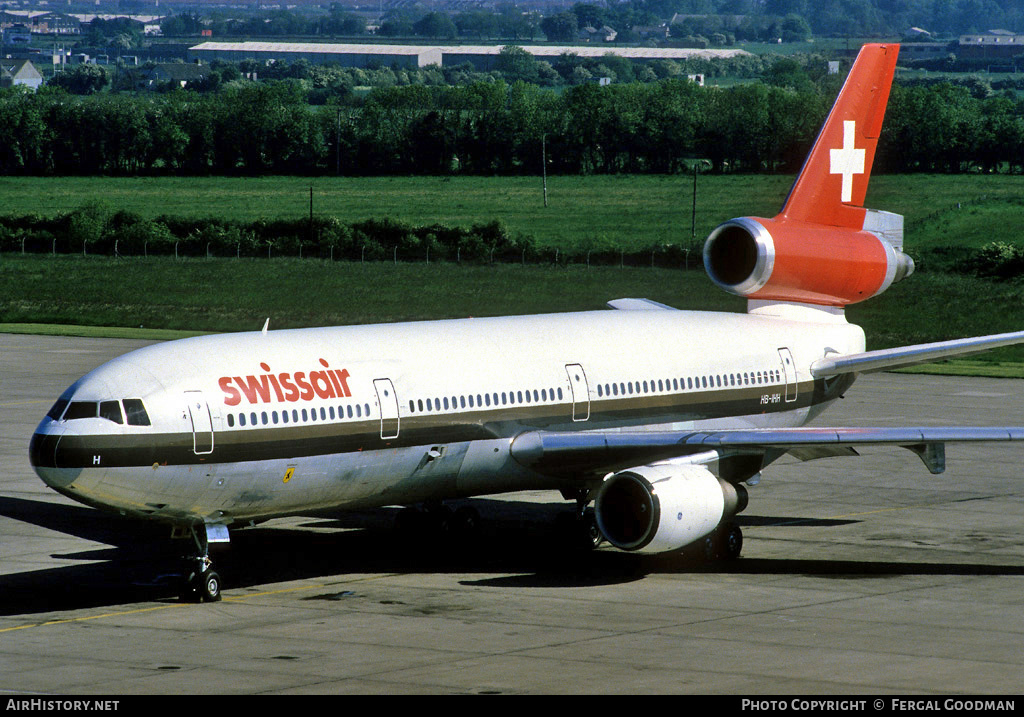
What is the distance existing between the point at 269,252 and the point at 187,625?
81.8 meters

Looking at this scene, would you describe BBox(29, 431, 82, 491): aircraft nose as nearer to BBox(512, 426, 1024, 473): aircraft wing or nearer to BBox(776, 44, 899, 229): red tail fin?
BBox(512, 426, 1024, 473): aircraft wing

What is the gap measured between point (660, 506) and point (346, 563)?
694 cm

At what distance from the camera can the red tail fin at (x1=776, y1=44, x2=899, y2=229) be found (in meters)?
37.3

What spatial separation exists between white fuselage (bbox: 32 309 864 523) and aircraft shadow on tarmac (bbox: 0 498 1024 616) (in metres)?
1.66

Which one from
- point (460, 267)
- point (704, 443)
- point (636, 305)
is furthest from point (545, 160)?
point (704, 443)

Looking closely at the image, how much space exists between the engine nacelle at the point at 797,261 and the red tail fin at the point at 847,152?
1.42 feet

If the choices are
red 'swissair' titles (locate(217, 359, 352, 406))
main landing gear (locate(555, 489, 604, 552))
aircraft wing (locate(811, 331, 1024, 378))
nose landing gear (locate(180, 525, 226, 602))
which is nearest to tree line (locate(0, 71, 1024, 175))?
aircraft wing (locate(811, 331, 1024, 378))

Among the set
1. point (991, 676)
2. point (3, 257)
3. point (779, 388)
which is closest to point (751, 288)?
point (779, 388)

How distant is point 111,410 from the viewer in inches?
1013

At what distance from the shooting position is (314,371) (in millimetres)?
28156

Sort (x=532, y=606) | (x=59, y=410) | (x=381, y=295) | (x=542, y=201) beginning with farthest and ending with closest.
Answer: (x=542, y=201)
(x=381, y=295)
(x=532, y=606)
(x=59, y=410)

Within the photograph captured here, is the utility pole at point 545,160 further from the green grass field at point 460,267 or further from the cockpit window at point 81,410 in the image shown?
the cockpit window at point 81,410

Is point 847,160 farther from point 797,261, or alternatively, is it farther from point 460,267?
point 460,267

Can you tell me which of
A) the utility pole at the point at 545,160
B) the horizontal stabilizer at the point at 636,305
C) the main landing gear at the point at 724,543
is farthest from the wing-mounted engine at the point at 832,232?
the utility pole at the point at 545,160
